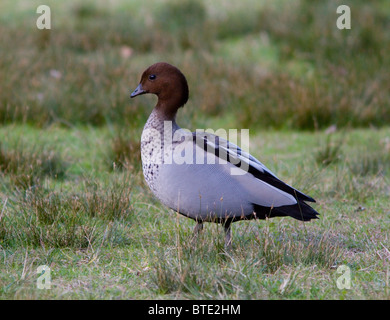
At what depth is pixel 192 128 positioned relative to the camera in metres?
6.82

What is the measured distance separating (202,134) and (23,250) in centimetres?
132

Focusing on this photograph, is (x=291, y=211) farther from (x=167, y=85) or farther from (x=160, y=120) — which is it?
(x=167, y=85)

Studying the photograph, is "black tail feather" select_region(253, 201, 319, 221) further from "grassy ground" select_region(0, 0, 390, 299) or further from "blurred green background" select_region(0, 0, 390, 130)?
"blurred green background" select_region(0, 0, 390, 130)

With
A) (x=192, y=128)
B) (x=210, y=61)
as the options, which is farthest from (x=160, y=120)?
(x=210, y=61)

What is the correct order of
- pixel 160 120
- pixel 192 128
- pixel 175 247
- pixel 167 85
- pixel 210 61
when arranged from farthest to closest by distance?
pixel 210 61 < pixel 192 128 < pixel 167 85 < pixel 160 120 < pixel 175 247

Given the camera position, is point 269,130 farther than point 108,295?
Yes

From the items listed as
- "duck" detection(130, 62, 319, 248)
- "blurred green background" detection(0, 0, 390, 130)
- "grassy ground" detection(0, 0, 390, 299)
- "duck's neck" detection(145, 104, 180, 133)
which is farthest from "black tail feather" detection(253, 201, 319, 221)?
"blurred green background" detection(0, 0, 390, 130)

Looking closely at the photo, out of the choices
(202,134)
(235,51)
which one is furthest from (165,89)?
(235,51)

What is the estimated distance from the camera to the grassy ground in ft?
11.9

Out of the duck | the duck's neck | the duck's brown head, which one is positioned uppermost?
the duck's brown head

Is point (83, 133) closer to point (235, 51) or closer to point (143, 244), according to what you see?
point (143, 244)

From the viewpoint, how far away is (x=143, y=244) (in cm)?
421
